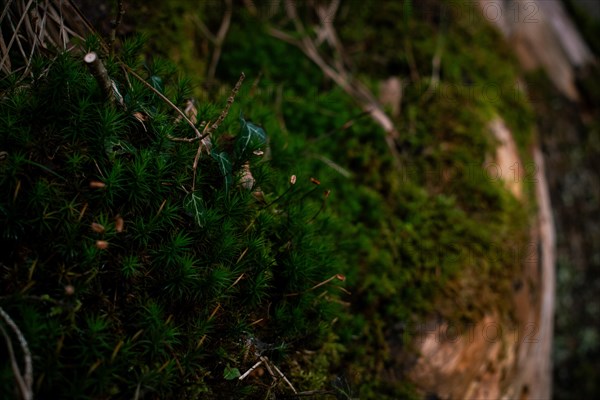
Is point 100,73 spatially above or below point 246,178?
above

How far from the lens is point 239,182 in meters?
2.10

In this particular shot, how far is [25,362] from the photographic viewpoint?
1.44m

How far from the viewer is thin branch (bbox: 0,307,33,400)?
4.56ft

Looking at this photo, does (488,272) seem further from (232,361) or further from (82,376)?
(82,376)

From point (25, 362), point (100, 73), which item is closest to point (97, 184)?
point (100, 73)

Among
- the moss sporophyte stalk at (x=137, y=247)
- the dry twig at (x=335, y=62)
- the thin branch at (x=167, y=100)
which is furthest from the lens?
the dry twig at (x=335, y=62)

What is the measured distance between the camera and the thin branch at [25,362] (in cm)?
139

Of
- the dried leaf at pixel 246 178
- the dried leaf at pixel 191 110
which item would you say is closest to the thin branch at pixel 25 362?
the dried leaf at pixel 246 178

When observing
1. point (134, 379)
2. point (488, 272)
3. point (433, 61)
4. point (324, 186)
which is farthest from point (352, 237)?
point (433, 61)

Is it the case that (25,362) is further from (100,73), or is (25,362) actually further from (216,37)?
(216,37)

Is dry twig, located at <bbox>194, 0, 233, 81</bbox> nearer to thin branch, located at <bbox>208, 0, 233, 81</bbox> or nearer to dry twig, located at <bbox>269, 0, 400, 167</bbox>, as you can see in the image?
thin branch, located at <bbox>208, 0, 233, 81</bbox>

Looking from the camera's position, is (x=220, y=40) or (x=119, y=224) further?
(x=220, y=40)

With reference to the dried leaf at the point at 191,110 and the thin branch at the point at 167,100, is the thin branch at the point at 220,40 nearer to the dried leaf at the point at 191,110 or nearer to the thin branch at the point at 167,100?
the dried leaf at the point at 191,110

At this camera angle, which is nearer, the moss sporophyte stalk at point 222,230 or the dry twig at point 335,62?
the moss sporophyte stalk at point 222,230
